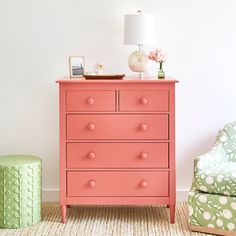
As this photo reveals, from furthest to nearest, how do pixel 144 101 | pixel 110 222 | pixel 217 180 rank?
pixel 110 222 → pixel 144 101 → pixel 217 180

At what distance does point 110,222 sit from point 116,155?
1.54ft

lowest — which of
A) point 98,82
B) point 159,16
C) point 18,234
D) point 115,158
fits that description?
point 18,234

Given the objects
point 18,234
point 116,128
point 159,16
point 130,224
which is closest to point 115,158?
point 116,128

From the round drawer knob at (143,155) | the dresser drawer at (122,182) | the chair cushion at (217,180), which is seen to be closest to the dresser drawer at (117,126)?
the round drawer knob at (143,155)

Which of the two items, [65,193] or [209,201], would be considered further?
[65,193]

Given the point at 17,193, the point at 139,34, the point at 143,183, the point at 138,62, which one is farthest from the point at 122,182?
the point at 139,34

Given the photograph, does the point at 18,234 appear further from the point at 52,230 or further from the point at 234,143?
the point at 234,143

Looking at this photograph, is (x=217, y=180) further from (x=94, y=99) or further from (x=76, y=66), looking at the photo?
(x=76, y=66)

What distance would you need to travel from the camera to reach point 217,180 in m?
3.77

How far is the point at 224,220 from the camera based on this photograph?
12.3 ft

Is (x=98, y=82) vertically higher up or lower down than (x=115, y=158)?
higher up

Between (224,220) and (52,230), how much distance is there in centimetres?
111

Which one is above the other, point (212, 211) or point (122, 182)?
point (122, 182)

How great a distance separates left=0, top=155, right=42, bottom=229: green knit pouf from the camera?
13.0 feet
